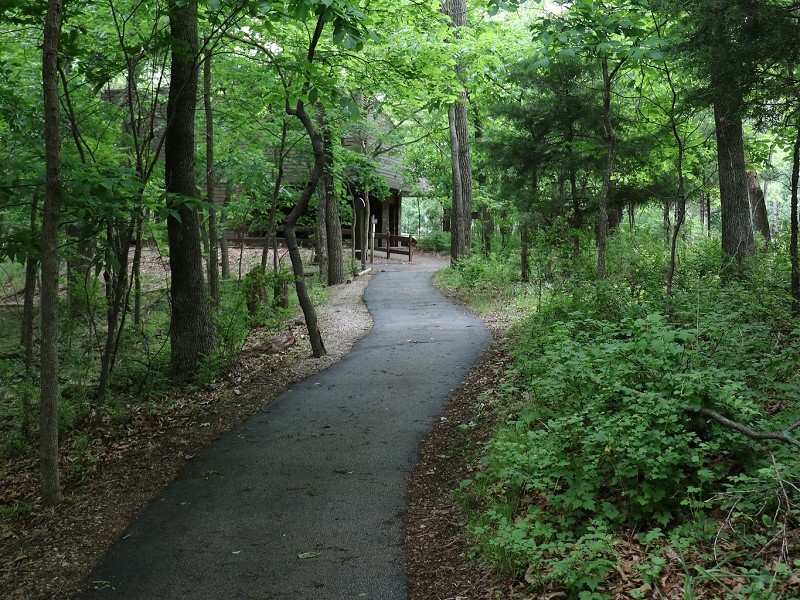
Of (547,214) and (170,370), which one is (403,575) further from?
(547,214)

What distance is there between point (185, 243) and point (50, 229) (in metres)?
4.18

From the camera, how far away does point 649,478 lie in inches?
177

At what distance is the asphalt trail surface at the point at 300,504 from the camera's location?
4.66 meters

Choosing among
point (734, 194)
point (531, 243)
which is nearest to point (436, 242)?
point (531, 243)

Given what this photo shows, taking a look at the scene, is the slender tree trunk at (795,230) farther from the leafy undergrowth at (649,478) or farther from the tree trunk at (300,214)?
the tree trunk at (300,214)

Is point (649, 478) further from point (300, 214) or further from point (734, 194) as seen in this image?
point (734, 194)

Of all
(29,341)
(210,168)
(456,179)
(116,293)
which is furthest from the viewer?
(456,179)

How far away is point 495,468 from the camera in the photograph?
5.73 m

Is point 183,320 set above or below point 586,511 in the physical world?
above

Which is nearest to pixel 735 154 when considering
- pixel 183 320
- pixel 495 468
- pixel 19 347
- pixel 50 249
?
pixel 495 468

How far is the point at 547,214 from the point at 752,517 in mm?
11662

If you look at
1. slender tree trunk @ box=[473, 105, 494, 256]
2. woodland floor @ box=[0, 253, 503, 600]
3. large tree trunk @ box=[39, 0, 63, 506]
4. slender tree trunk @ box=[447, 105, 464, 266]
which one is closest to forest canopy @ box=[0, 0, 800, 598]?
large tree trunk @ box=[39, 0, 63, 506]

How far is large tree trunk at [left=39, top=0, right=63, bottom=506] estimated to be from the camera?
548 centimetres

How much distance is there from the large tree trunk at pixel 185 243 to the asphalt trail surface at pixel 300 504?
172 centimetres
